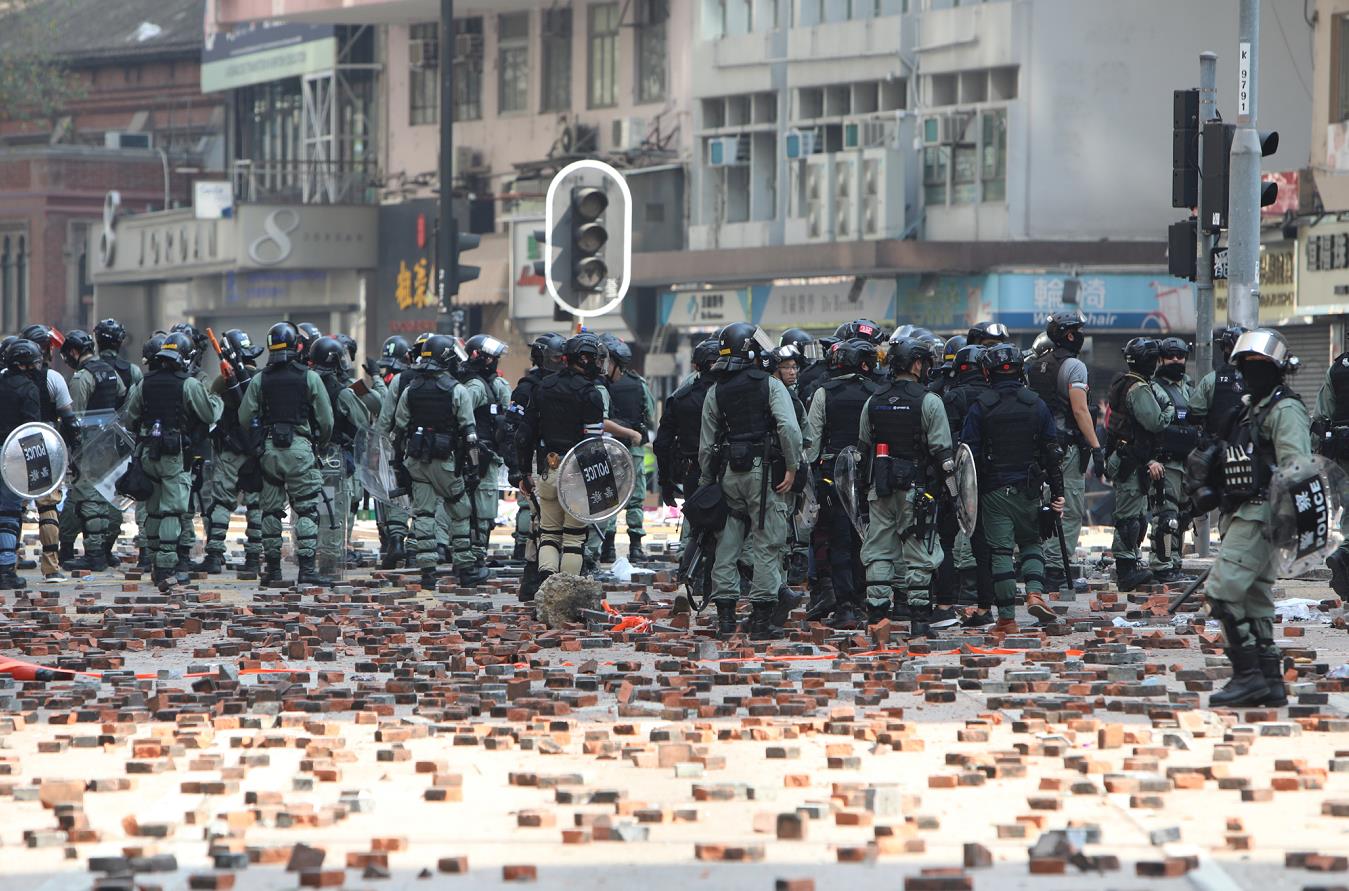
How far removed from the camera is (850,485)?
1453 cm

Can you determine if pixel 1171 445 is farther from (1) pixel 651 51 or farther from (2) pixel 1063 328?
(1) pixel 651 51

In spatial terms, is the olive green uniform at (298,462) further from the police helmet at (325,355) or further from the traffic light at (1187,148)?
the traffic light at (1187,148)

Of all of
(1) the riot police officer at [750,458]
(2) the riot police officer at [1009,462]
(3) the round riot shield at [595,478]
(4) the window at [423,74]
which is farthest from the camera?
(4) the window at [423,74]

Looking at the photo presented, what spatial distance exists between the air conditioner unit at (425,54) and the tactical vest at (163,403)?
2950 centimetres

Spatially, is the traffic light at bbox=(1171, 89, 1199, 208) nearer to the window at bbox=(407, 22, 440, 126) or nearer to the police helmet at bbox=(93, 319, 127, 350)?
the police helmet at bbox=(93, 319, 127, 350)

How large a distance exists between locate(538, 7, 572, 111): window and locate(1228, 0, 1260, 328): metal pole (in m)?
24.7

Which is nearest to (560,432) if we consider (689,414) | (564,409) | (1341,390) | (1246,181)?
(564,409)

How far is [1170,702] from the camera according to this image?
11.2 metres

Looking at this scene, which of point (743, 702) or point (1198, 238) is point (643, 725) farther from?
point (1198, 238)

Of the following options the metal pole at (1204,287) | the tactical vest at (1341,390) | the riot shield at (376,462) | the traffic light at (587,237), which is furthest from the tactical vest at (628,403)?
the tactical vest at (1341,390)

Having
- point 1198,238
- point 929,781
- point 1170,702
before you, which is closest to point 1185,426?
point 1198,238

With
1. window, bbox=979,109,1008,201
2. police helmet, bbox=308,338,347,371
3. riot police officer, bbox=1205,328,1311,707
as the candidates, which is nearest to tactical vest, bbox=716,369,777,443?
riot police officer, bbox=1205,328,1311,707

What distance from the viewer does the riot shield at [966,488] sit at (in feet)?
46.2

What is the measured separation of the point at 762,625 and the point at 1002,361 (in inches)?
80.0
